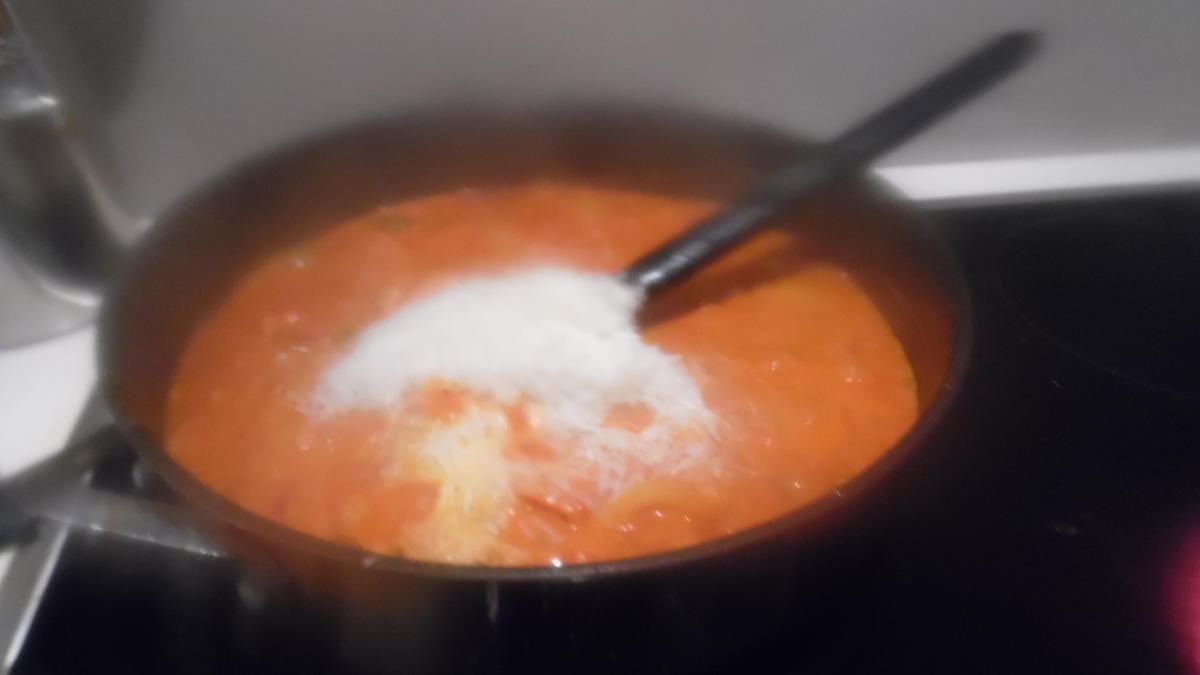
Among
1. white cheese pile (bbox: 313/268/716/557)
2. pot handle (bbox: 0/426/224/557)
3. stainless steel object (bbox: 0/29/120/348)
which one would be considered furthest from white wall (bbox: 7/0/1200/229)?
pot handle (bbox: 0/426/224/557)

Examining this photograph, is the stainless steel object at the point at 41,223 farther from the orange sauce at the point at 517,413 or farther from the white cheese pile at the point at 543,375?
the white cheese pile at the point at 543,375

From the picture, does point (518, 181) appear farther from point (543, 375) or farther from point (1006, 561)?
point (1006, 561)

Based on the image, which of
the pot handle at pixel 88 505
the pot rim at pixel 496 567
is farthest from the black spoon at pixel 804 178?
the pot handle at pixel 88 505

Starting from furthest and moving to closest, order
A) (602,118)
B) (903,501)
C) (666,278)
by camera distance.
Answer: (602,118), (666,278), (903,501)

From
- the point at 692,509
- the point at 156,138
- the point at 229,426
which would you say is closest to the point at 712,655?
the point at 692,509

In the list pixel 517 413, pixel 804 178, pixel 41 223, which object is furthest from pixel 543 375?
pixel 41 223

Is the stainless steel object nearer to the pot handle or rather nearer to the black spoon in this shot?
the pot handle

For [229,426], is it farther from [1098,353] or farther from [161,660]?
[1098,353]
